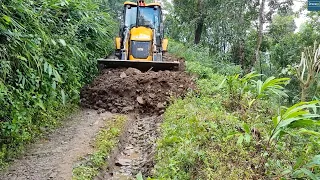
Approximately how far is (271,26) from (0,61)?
652 inches

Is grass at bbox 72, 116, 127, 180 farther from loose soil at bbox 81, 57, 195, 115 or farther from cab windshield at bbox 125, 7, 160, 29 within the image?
cab windshield at bbox 125, 7, 160, 29

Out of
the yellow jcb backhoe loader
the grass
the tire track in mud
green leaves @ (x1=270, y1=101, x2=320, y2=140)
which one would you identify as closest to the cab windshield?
the yellow jcb backhoe loader

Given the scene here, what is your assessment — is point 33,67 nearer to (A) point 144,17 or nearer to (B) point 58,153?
(B) point 58,153

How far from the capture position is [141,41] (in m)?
8.24

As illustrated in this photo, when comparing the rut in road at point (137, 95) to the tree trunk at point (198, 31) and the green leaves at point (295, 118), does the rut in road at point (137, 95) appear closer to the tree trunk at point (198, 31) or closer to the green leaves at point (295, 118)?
the green leaves at point (295, 118)

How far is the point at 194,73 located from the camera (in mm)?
7699

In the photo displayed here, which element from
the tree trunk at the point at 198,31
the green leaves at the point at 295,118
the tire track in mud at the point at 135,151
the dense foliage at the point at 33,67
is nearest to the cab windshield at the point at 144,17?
the dense foliage at the point at 33,67

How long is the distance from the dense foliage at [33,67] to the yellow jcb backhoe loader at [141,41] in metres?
1.94

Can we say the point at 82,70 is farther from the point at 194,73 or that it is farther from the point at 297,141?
the point at 297,141

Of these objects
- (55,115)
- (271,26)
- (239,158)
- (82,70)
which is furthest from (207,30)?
Result: (239,158)

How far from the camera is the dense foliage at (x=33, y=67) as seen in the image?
359 cm

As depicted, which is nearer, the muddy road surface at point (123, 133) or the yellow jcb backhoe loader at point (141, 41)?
the muddy road surface at point (123, 133)

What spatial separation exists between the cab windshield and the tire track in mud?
12.6ft

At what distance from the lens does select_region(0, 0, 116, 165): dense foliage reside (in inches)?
141
